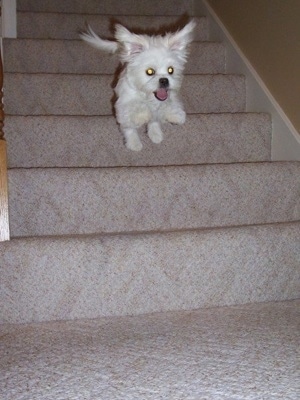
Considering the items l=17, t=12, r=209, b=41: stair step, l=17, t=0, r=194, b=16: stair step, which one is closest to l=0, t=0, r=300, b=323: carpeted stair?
l=17, t=12, r=209, b=41: stair step

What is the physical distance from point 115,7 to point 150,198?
182cm

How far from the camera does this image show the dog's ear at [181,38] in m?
2.30

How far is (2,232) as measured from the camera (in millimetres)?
1904

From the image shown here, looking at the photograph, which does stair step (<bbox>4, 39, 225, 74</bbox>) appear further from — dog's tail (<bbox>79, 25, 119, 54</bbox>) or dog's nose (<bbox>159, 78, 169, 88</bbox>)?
dog's nose (<bbox>159, 78, 169, 88</bbox>)

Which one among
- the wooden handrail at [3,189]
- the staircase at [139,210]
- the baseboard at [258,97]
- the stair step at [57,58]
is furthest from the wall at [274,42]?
the wooden handrail at [3,189]

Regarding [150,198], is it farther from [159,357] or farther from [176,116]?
[159,357]

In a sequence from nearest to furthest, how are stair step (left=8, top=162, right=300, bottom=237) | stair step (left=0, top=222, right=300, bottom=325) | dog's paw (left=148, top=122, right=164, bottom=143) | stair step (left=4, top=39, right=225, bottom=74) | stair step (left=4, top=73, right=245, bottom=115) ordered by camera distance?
stair step (left=0, top=222, right=300, bottom=325)
stair step (left=8, top=162, right=300, bottom=237)
dog's paw (left=148, top=122, right=164, bottom=143)
stair step (left=4, top=73, right=245, bottom=115)
stair step (left=4, top=39, right=225, bottom=74)

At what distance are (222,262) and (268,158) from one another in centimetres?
78

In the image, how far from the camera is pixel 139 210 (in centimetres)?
217

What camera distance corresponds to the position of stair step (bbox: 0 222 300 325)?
6.07ft

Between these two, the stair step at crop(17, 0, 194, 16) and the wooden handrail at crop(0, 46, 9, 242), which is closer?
the wooden handrail at crop(0, 46, 9, 242)

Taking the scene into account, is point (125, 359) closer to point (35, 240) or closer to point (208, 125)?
point (35, 240)

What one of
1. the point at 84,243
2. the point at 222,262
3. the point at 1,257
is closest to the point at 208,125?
the point at 222,262

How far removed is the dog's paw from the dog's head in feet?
0.45
